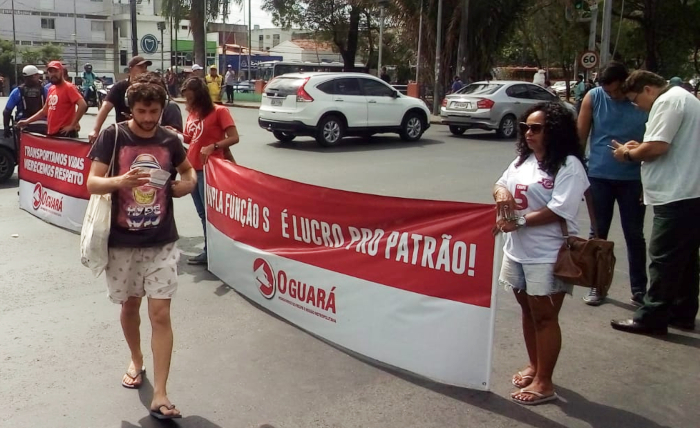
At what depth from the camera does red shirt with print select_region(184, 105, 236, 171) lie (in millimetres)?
6355

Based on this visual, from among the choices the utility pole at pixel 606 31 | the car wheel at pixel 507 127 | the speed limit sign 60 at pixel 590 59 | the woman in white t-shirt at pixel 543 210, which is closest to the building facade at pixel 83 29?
the speed limit sign 60 at pixel 590 59

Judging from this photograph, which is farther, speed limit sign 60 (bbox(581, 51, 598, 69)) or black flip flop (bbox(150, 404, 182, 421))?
speed limit sign 60 (bbox(581, 51, 598, 69))

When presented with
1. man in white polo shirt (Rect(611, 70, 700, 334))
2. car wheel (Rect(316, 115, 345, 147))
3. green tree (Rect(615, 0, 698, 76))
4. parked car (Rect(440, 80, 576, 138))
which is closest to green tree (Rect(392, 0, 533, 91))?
parked car (Rect(440, 80, 576, 138))

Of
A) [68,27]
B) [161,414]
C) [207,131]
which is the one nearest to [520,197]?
[161,414]

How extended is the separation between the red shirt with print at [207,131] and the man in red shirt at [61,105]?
8.98 feet

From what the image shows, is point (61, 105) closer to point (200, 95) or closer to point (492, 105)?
point (200, 95)

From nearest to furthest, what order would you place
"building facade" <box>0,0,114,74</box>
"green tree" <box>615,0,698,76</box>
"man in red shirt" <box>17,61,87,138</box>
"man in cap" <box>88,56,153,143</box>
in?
"man in cap" <box>88,56,153,143</box>
"man in red shirt" <box>17,61,87,138</box>
"green tree" <box>615,0,698,76</box>
"building facade" <box>0,0,114,74</box>

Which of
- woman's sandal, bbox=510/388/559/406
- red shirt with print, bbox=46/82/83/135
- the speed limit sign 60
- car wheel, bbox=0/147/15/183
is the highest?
the speed limit sign 60

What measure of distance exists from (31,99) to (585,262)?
359 inches

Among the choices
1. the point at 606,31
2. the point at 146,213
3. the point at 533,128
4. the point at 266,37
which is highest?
the point at 266,37

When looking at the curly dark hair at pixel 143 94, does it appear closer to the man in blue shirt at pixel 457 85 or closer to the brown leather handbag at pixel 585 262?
the brown leather handbag at pixel 585 262

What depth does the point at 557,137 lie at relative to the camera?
376cm

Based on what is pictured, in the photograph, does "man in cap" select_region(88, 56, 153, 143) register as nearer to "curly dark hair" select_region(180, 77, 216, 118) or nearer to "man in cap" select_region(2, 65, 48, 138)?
"curly dark hair" select_region(180, 77, 216, 118)

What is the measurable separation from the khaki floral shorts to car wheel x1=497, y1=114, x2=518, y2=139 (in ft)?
53.8
